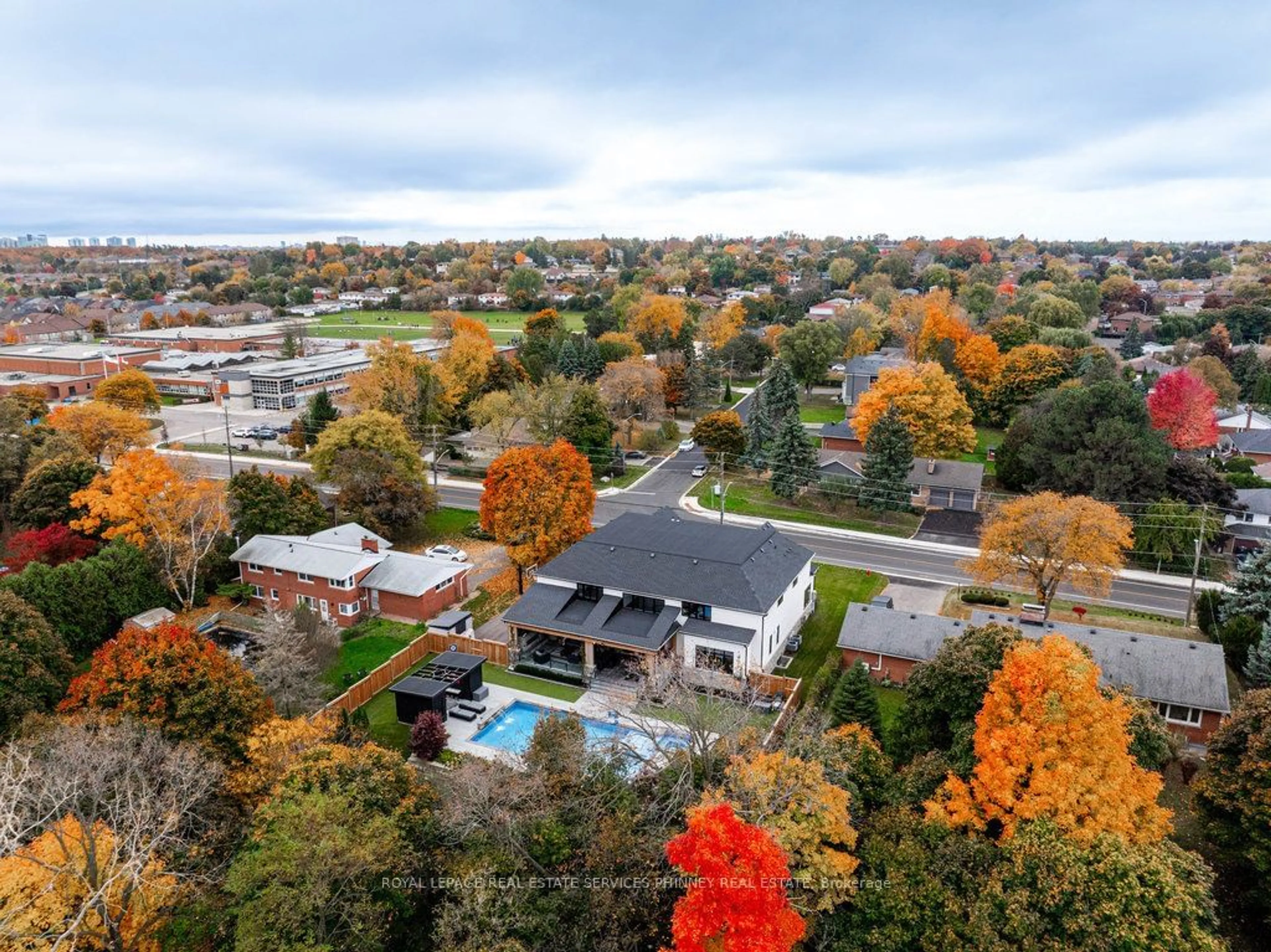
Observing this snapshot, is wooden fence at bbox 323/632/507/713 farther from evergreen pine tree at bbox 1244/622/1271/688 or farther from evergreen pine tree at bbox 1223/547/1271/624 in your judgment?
evergreen pine tree at bbox 1223/547/1271/624

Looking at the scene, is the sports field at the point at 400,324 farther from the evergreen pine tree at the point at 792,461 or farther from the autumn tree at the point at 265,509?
the autumn tree at the point at 265,509

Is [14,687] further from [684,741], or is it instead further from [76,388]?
[76,388]

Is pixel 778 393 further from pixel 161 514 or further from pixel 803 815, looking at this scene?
pixel 803 815

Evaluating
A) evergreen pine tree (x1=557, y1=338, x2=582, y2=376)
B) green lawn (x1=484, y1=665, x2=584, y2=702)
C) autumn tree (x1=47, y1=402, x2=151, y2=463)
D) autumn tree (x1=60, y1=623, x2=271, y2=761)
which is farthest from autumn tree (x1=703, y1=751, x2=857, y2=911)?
evergreen pine tree (x1=557, y1=338, x2=582, y2=376)

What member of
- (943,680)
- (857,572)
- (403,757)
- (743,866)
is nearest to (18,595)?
(403,757)

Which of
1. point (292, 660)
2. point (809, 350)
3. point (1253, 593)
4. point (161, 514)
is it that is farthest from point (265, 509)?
point (809, 350)
